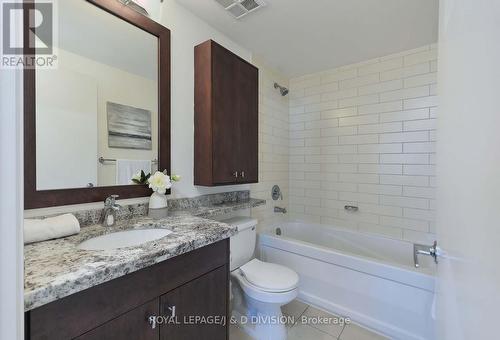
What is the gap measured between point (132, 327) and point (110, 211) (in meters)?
0.64

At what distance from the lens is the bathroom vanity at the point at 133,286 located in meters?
0.63

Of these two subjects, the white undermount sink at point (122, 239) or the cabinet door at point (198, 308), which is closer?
the cabinet door at point (198, 308)

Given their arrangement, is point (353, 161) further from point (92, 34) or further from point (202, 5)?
point (92, 34)

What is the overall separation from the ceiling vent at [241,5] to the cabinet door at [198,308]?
180 centimetres

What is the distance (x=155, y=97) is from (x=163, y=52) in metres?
0.33

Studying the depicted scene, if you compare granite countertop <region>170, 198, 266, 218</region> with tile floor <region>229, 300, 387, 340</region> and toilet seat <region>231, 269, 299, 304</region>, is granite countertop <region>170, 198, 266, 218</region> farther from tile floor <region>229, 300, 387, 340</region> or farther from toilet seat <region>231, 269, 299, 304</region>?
tile floor <region>229, 300, 387, 340</region>

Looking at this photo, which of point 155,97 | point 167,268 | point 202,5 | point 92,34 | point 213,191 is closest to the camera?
point 167,268

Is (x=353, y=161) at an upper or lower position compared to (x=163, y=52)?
lower

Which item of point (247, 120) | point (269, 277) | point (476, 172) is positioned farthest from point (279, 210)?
point (476, 172)

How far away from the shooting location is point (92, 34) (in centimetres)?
125

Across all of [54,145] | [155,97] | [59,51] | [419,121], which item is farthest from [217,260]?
[419,121]

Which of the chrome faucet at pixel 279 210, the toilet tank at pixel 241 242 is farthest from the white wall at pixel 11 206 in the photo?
the chrome faucet at pixel 279 210

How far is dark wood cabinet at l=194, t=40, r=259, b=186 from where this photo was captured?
65.9 inches

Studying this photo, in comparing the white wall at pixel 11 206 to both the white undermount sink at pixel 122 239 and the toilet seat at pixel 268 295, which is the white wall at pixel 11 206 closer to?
the white undermount sink at pixel 122 239
